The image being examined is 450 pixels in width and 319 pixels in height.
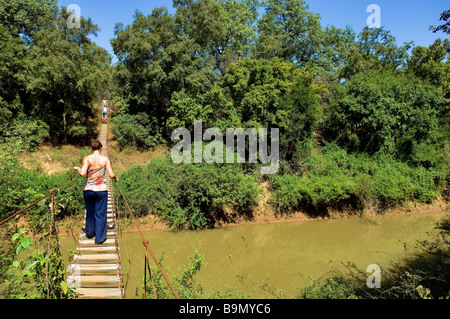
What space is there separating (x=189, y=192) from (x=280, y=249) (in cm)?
452

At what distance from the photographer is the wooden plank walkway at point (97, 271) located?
3559 mm

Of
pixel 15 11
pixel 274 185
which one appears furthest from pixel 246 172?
pixel 15 11

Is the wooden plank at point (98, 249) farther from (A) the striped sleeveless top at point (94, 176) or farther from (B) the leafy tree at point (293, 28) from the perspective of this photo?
(B) the leafy tree at point (293, 28)

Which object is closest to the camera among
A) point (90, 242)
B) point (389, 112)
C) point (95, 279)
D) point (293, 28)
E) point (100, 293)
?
point (100, 293)

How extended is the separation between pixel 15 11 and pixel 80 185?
14431 millimetres

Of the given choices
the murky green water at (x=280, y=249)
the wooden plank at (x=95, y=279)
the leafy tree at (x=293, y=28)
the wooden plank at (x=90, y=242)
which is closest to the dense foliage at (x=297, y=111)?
the murky green water at (x=280, y=249)

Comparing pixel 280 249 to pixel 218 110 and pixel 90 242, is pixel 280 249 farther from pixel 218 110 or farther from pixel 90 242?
pixel 218 110

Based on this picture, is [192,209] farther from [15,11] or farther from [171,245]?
[15,11]

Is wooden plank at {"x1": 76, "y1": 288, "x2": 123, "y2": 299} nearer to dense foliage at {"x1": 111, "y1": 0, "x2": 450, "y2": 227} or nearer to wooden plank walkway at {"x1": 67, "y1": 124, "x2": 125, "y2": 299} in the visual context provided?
wooden plank walkway at {"x1": 67, "y1": 124, "x2": 125, "y2": 299}

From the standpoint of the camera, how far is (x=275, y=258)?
33.8ft

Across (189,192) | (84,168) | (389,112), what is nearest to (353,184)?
(389,112)

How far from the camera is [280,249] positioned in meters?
11.2

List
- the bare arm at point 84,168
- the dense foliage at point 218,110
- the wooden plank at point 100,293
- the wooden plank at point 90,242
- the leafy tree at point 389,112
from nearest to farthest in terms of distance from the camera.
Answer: the wooden plank at point 100,293 → the bare arm at point 84,168 → the wooden plank at point 90,242 → the dense foliage at point 218,110 → the leafy tree at point 389,112

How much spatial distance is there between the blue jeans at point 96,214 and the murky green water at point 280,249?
10.8 ft
